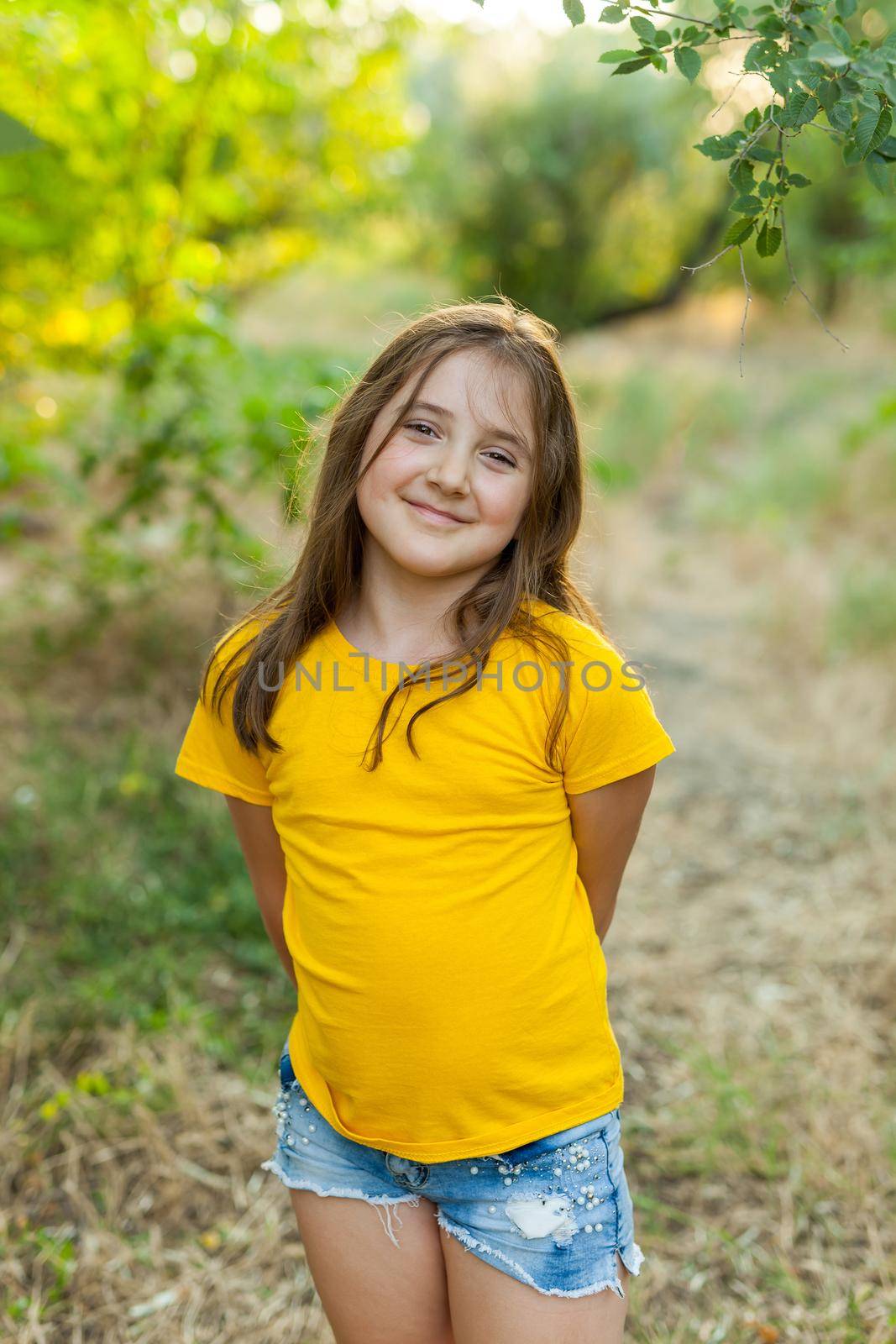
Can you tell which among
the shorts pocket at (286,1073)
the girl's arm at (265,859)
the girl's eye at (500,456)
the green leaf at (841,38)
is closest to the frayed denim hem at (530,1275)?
the shorts pocket at (286,1073)

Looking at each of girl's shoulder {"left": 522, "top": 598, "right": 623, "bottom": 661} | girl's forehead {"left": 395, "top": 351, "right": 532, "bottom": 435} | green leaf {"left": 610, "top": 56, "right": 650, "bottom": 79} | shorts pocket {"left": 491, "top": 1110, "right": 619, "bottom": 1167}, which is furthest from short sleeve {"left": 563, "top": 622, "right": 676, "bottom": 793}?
green leaf {"left": 610, "top": 56, "right": 650, "bottom": 79}

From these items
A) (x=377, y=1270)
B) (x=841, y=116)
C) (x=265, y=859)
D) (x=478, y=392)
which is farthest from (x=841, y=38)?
(x=377, y=1270)

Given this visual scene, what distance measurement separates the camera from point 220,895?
9.20 feet

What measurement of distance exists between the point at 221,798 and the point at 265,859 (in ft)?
5.42

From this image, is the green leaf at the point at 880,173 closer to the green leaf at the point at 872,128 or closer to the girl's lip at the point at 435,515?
the green leaf at the point at 872,128

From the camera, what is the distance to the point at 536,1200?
1233mm

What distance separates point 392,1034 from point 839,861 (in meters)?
2.47

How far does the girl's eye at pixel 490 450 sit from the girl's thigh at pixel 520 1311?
0.95 metres

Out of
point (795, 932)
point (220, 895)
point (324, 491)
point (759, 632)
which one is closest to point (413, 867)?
point (324, 491)

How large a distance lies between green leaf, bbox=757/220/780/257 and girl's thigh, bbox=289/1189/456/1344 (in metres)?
1.21

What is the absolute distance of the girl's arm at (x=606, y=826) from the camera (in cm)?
134

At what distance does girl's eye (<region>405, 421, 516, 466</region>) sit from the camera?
1339 mm

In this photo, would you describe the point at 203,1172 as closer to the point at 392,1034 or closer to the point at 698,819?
the point at 392,1034

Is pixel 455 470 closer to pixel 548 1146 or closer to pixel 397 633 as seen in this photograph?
pixel 397 633
